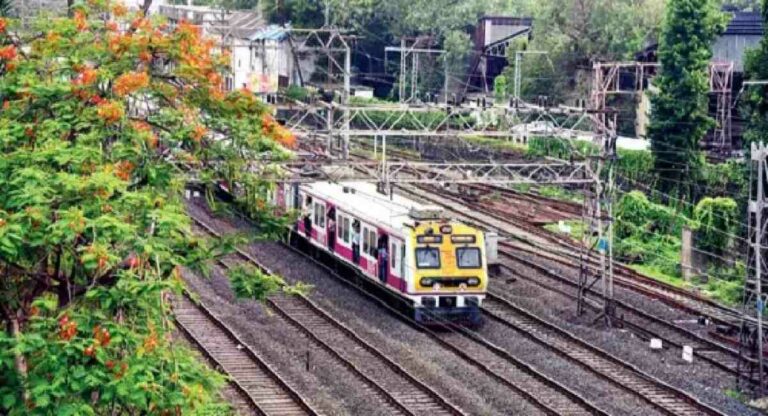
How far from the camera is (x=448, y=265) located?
2711 cm

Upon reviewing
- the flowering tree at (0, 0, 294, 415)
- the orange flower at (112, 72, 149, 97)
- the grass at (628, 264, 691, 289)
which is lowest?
the grass at (628, 264, 691, 289)

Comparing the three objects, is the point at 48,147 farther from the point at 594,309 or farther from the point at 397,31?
the point at 397,31

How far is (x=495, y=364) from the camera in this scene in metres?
24.3

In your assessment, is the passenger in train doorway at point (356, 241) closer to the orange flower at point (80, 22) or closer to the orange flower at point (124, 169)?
the orange flower at point (80, 22)

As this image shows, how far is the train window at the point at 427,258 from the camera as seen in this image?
27.0 meters

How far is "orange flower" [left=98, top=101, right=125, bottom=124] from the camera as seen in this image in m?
13.9

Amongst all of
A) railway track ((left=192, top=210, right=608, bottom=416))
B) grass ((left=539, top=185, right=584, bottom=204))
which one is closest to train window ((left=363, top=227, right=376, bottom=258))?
railway track ((left=192, top=210, right=608, bottom=416))

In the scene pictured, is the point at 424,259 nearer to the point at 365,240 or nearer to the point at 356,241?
the point at 365,240

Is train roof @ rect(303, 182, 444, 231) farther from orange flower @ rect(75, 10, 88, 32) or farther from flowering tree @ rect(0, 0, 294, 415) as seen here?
orange flower @ rect(75, 10, 88, 32)

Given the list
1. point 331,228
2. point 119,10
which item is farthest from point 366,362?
point 119,10

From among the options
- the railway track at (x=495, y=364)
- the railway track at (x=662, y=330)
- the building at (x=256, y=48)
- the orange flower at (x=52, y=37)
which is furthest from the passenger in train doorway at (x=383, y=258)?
the building at (x=256, y=48)

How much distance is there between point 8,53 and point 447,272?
13.7m

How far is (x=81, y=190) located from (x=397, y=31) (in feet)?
190

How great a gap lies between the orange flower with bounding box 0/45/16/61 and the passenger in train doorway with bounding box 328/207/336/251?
17.9 metres
